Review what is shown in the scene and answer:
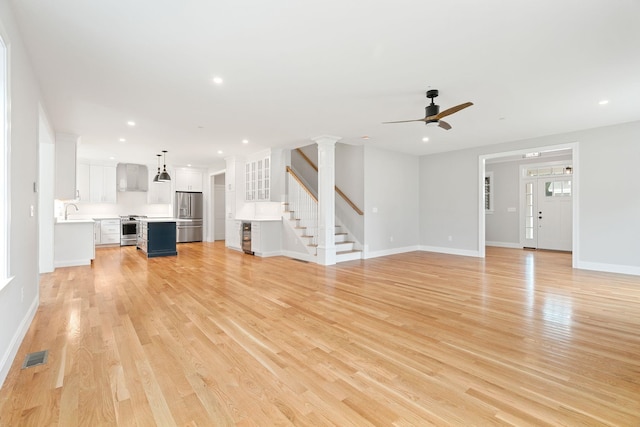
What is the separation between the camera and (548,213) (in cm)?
860

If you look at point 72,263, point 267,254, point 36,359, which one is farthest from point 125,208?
point 36,359

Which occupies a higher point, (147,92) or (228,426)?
(147,92)

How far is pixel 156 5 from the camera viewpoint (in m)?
2.33

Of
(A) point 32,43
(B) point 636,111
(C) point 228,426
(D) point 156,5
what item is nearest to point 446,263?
(B) point 636,111

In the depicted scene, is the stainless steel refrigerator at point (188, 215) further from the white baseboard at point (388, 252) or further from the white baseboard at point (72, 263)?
the white baseboard at point (388, 252)

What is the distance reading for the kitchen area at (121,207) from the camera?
622 centimetres

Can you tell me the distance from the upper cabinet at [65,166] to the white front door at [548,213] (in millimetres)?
11438

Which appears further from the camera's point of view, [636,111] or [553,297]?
[636,111]

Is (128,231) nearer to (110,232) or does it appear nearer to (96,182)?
(110,232)

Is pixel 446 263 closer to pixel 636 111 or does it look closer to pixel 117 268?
pixel 636 111

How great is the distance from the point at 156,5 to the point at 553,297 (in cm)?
540

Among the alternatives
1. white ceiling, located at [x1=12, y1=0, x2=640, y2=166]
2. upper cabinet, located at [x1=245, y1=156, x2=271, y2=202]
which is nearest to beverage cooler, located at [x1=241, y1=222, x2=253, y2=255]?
upper cabinet, located at [x1=245, y1=156, x2=271, y2=202]

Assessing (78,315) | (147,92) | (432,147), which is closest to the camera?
(78,315)

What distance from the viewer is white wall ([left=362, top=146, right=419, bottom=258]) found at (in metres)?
7.50
